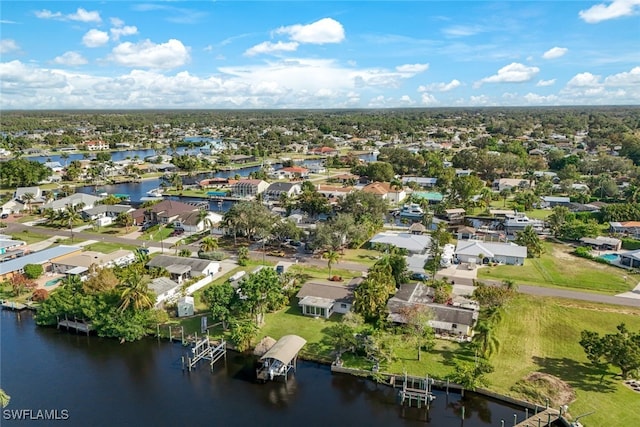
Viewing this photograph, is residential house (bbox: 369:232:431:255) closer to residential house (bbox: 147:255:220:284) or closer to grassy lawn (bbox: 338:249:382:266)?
grassy lawn (bbox: 338:249:382:266)

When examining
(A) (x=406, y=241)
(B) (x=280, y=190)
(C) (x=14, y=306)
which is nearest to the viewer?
(C) (x=14, y=306)

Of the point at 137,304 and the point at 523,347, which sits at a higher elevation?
the point at 137,304

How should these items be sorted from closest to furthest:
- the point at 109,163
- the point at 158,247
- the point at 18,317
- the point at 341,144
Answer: the point at 18,317 → the point at 158,247 → the point at 109,163 → the point at 341,144

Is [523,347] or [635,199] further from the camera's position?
[635,199]

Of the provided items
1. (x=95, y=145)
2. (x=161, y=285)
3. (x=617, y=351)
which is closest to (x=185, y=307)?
(x=161, y=285)

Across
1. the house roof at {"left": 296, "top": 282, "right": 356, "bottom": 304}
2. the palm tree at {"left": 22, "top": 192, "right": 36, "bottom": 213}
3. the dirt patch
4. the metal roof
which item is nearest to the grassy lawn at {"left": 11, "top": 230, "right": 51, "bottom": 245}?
the palm tree at {"left": 22, "top": 192, "right": 36, "bottom": 213}

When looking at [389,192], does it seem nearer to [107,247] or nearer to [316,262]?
[316,262]

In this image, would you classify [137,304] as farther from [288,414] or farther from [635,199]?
[635,199]

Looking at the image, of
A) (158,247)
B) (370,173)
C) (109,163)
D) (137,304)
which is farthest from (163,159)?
(137,304)
